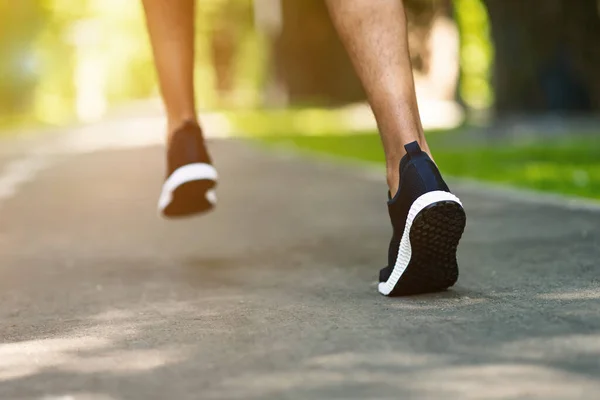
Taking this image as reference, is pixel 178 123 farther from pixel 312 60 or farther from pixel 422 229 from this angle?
pixel 312 60

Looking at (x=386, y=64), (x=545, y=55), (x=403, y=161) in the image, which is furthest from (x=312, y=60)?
(x=403, y=161)

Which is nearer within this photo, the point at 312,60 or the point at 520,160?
the point at 520,160

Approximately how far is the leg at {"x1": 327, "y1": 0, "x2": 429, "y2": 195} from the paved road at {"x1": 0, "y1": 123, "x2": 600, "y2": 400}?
449 mm

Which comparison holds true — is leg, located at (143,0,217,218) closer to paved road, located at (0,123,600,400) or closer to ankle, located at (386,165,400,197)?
paved road, located at (0,123,600,400)

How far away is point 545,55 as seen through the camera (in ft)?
46.8

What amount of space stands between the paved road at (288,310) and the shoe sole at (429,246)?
0.05m

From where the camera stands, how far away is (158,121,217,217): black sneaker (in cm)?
406

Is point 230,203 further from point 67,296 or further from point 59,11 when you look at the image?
point 59,11

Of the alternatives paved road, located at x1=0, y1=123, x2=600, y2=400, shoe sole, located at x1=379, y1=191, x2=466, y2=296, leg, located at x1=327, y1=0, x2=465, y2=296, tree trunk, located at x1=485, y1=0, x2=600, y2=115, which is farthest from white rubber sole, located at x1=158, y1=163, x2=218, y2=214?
tree trunk, located at x1=485, y1=0, x2=600, y2=115

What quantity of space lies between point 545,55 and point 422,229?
38.0ft

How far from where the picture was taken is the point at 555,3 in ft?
40.2

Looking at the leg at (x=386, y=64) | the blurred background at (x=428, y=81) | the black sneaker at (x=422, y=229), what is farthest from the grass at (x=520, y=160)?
the black sneaker at (x=422, y=229)

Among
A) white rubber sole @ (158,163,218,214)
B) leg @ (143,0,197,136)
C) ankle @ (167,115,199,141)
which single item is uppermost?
leg @ (143,0,197,136)

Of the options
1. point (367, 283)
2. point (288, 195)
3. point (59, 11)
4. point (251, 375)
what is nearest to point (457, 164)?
point (288, 195)
